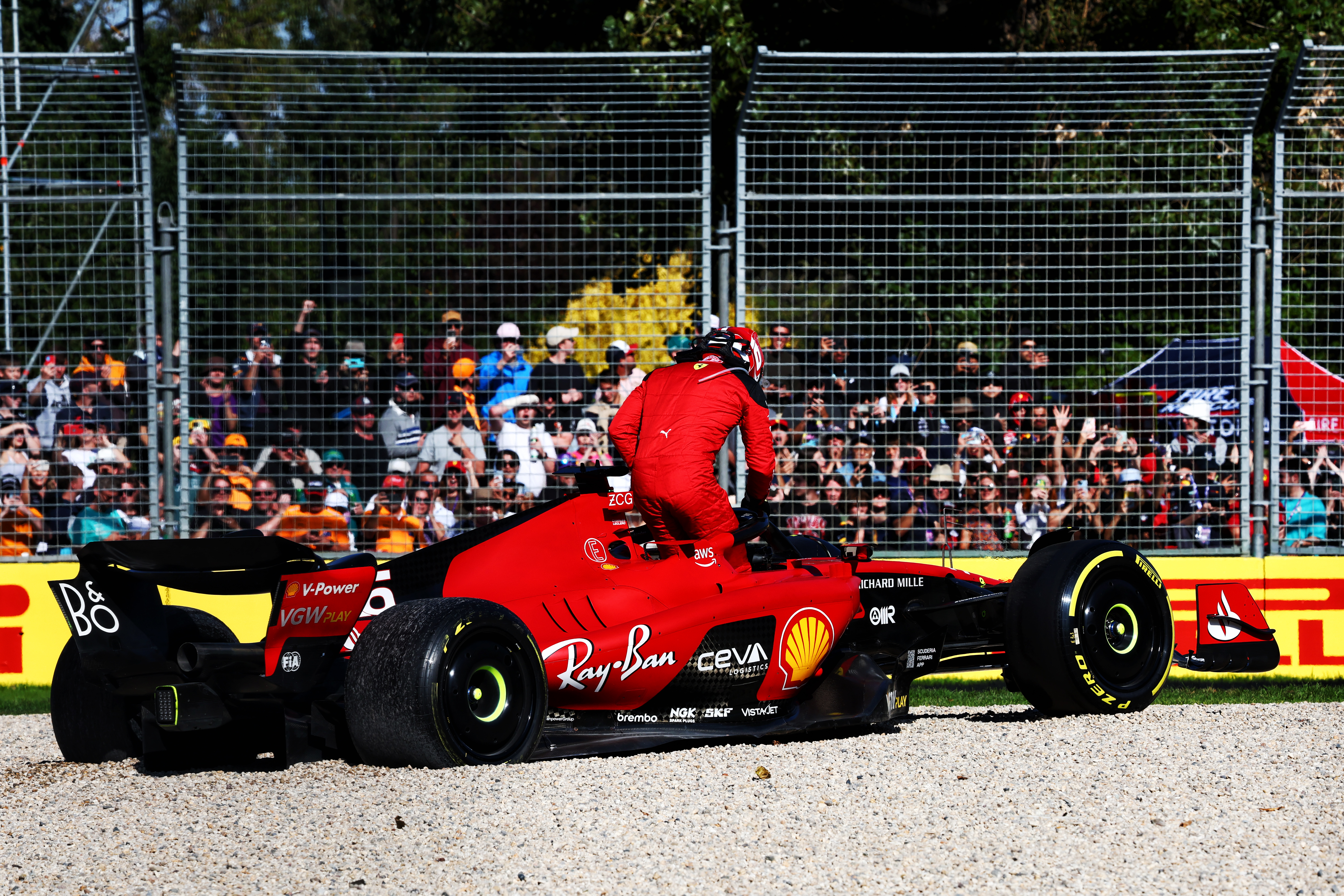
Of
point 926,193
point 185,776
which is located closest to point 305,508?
point 185,776

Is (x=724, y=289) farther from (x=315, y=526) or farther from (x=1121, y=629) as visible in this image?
(x=1121, y=629)

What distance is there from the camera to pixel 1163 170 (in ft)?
31.8

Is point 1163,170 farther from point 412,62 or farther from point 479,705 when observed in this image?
point 479,705

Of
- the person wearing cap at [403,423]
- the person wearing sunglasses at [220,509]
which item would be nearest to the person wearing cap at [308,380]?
the person wearing cap at [403,423]

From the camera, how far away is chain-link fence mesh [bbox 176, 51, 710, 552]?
9203mm

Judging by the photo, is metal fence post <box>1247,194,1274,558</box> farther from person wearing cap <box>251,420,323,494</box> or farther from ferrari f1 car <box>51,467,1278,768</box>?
person wearing cap <box>251,420,323,494</box>

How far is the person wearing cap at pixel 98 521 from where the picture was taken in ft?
30.0

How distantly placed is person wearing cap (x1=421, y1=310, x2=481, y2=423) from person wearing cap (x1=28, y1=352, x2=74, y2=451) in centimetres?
223

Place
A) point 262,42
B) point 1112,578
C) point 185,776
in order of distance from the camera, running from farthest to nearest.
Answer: point 262,42 < point 1112,578 < point 185,776

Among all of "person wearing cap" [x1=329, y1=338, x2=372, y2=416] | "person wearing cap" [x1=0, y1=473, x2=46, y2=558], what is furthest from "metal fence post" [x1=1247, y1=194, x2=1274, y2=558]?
"person wearing cap" [x1=0, y1=473, x2=46, y2=558]

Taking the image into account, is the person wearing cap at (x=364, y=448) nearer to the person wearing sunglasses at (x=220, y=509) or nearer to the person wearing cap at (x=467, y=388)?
the person wearing cap at (x=467, y=388)

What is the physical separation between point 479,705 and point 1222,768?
281cm

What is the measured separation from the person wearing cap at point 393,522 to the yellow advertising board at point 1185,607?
31.7 inches

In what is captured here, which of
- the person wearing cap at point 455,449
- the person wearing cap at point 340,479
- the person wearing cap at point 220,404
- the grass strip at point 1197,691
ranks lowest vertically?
the grass strip at point 1197,691
